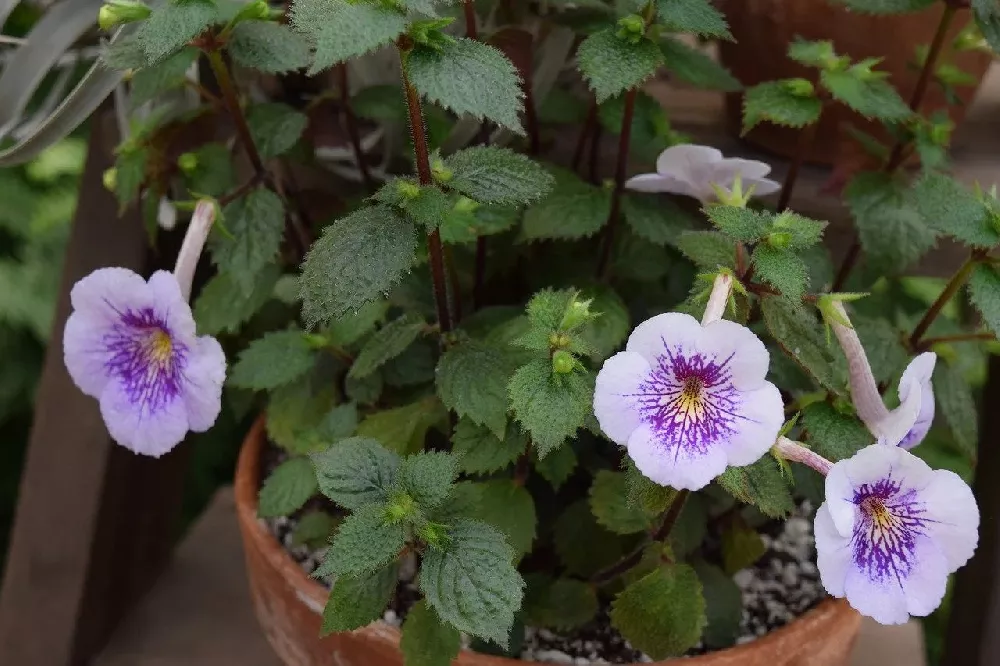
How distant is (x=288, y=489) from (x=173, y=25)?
0.29m

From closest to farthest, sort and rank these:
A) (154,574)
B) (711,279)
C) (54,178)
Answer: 1. (711,279)
2. (154,574)
3. (54,178)

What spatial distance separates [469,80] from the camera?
0.40m

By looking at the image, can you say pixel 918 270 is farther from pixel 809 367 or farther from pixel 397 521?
pixel 397 521

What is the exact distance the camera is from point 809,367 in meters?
0.43

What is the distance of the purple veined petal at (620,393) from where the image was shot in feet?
1.21

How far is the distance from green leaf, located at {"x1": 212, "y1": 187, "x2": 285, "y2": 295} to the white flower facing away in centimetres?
23

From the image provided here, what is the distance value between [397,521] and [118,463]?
465 mm

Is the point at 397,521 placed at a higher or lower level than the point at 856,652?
higher

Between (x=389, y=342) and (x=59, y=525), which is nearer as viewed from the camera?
(x=389, y=342)

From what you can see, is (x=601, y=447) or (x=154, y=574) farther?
(x=154, y=574)

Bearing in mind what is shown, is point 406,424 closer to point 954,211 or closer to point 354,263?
point 354,263

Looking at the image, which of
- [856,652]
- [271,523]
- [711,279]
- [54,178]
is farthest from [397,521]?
[54,178]

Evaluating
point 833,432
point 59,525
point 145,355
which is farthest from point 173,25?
point 59,525

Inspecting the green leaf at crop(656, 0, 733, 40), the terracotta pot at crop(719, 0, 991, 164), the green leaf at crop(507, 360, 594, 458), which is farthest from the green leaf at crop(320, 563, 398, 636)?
the terracotta pot at crop(719, 0, 991, 164)
